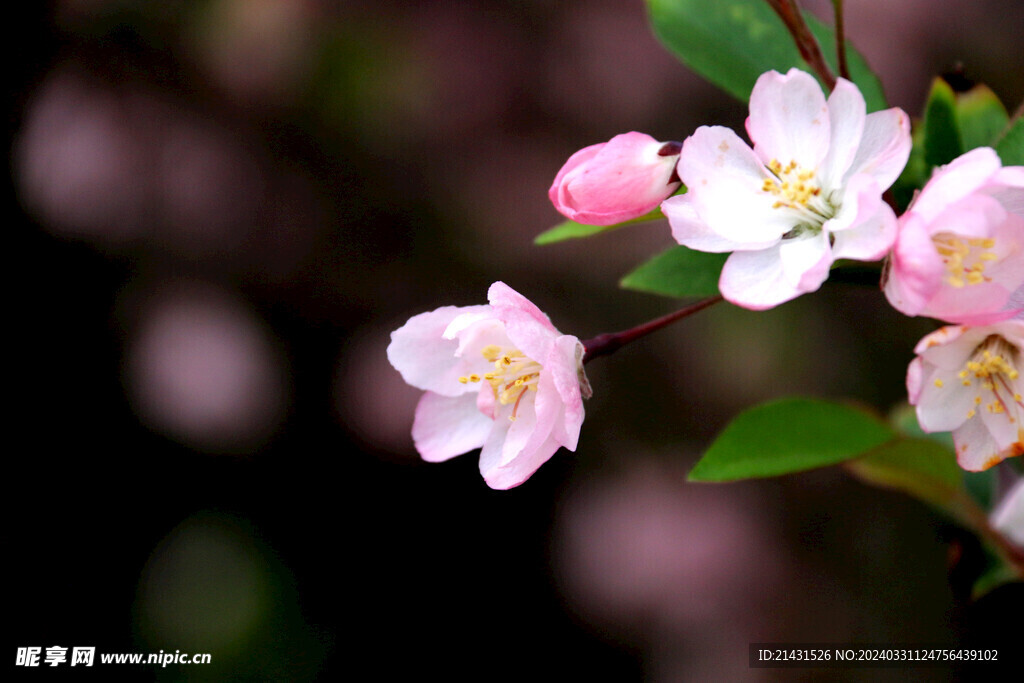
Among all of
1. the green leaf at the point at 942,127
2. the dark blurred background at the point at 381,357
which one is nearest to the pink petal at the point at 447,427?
the green leaf at the point at 942,127

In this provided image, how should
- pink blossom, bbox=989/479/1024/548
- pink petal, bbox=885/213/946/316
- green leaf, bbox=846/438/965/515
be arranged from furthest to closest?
pink blossom, bbox=989/479/1024/548 < green leaf, bbox=846/438/965/515 < pink petal, bbox=885/213/946/316

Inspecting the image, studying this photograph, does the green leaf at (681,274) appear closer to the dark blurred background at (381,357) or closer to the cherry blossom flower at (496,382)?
the cherry blossom flower at (496,382)

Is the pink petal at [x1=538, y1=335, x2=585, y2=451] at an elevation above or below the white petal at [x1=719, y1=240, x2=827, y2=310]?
below

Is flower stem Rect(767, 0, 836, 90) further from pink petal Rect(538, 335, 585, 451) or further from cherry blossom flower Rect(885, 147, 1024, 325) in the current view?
pink petal Rect(538, 335, 585, 451)

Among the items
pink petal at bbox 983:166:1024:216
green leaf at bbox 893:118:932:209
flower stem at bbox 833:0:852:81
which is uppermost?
flower stem at bbox 833:0:852:81

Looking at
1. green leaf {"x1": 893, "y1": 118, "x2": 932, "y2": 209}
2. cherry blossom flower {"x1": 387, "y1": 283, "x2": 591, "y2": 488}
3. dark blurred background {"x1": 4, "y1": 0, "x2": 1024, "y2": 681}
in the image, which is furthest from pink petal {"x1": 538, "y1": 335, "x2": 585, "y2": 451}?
dark blurred background {"x1": 4, "y1": 0, "x2": 1024, "y2": 681}

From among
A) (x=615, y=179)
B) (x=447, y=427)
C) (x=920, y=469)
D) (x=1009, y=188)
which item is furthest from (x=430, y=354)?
(x=920, y=469)
